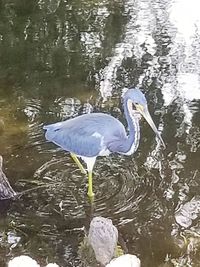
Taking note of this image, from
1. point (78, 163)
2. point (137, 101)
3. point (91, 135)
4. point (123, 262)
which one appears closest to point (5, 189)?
point (78, 163)

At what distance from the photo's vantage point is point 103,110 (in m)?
6.47

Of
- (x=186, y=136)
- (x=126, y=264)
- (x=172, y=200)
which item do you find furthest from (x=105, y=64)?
(x=126, y=264)

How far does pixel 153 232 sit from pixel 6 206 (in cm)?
105

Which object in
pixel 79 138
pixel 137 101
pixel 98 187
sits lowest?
pixel 98 187

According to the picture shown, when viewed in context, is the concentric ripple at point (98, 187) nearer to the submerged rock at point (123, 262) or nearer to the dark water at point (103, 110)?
the dark water at point (103, 110)

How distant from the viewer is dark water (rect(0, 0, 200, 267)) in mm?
4699

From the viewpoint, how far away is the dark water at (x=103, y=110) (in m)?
4.70

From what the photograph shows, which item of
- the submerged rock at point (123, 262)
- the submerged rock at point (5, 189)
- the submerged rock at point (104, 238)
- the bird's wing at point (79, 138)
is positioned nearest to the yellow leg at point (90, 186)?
the bird's wing at point (79, 138)

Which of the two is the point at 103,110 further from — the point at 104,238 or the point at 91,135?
the point at 104,238

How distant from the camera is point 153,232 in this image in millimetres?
4703

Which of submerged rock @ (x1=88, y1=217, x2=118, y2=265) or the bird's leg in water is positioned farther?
the bird's leg in water

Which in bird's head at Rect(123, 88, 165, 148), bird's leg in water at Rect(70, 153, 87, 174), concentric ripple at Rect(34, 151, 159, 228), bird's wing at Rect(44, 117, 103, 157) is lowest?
concentric ripple at Rect(34, 151, 159, 228)

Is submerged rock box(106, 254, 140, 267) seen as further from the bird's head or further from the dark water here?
the bird's head

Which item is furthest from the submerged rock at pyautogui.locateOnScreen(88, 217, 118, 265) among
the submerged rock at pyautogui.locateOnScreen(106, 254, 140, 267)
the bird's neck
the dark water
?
the submerged rock at pyautogui.locateOnScreen(106, 254, 140, 267)
